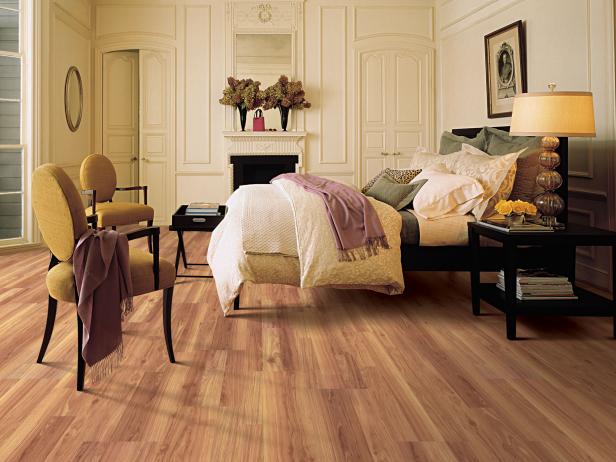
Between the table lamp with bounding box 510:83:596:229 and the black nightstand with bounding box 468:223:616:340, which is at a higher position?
the table lamp with bounding box 510:83:596:229

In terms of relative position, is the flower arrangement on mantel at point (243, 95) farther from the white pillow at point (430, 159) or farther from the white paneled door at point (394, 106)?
the white pillow at point (430, 159)

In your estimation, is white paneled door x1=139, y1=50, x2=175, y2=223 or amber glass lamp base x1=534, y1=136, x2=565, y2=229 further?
white paneled door x1=139, y1=50, x2=175, y2=223

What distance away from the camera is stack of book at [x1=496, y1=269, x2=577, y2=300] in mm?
3568

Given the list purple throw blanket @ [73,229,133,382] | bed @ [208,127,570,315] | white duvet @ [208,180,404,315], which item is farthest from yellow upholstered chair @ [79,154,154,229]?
purple throw blanket @ [73,229,133,382]

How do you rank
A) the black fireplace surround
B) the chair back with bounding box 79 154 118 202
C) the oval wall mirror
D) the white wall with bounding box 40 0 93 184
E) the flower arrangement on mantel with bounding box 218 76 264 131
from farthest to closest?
the black fireplace surround, the flower arrangement on mantel with bounding box 218 76 264 131, the oval wall mirror, the white wall with bounding box 40 0 93 184, the chair back with bounding box 79 154 118 202

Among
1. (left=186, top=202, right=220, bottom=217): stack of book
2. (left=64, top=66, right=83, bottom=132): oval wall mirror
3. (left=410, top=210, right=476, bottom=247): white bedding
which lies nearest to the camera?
(left=410, top=210, right=476, bottom=247): white bedding

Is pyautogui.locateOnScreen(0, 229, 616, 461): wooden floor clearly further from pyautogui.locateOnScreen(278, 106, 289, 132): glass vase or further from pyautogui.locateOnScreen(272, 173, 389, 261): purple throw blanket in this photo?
pyautogui.locateOnScreen(278, 106, 289, 132): glass vase

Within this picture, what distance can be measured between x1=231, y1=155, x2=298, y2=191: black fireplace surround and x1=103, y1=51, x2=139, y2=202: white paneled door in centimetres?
152

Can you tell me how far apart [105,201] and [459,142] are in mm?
3302

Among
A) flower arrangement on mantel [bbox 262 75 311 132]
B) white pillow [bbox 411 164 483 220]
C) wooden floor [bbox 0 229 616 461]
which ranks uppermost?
flower arrangement on mantel [bbox 262 75 311 132]

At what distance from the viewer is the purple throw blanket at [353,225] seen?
3.88 m

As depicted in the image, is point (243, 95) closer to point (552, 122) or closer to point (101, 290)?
point (552, 122)

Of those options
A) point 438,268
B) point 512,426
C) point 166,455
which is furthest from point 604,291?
point 166,455

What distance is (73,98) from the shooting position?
25.4 feet
